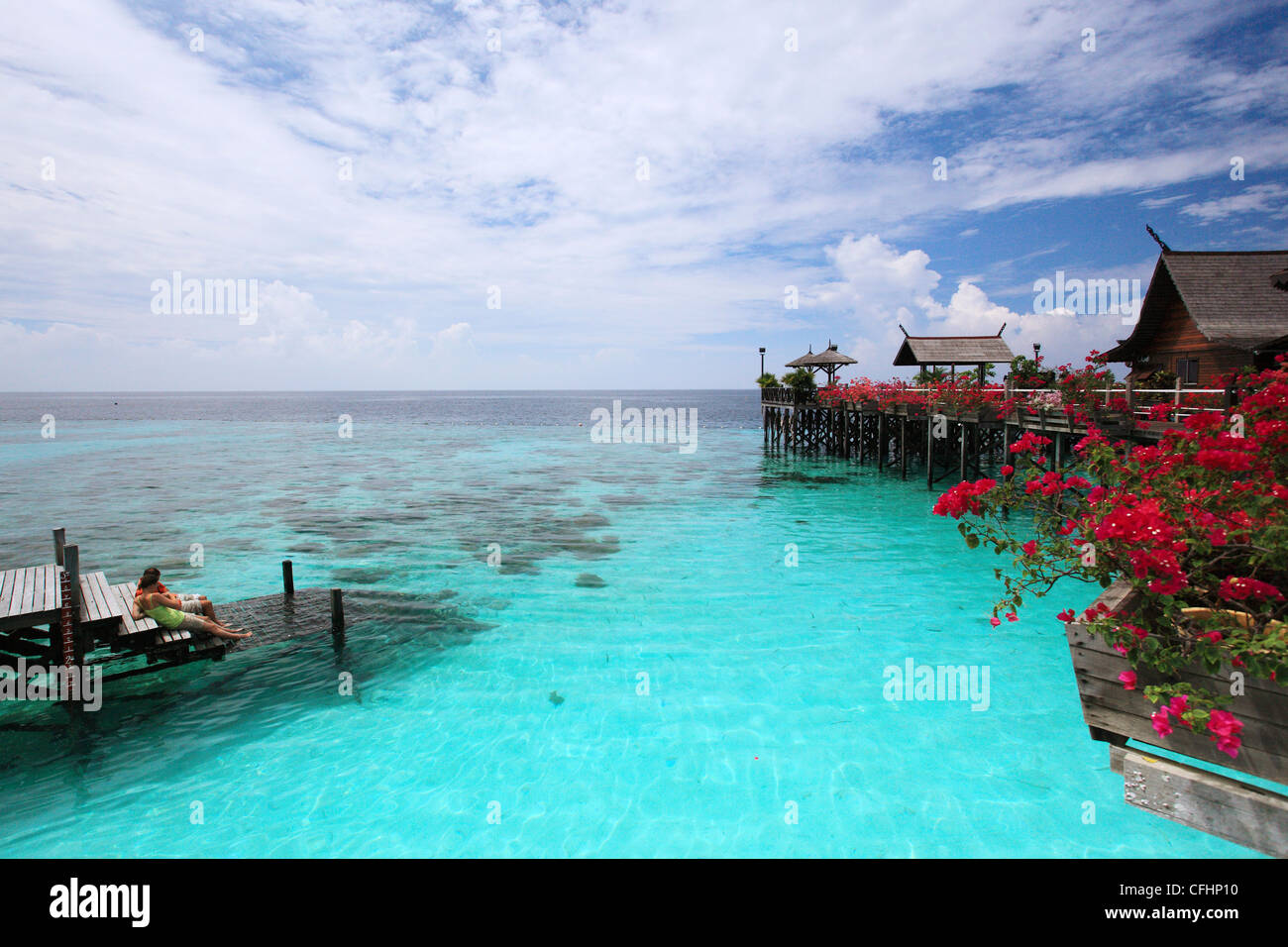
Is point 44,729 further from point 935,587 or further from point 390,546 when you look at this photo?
point 935,587

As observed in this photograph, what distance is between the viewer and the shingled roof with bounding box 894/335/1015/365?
3691 cm

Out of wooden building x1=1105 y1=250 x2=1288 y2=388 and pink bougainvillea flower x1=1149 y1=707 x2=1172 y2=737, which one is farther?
wooden building x1=1105 y1=250 x2=1288 y2=388

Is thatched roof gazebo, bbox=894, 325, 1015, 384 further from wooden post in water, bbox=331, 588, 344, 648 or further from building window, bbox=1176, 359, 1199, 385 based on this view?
wooden post in water, bbox=331, 588, 344, 648

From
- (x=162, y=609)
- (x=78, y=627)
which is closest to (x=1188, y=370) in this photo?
(x=162, y=609)

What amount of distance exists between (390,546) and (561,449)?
32.1m

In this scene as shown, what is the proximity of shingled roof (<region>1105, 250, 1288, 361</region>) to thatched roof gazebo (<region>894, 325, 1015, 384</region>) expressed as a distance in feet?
45.8

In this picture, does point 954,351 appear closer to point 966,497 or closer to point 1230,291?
point 1230,291

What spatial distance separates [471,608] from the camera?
13547 mm

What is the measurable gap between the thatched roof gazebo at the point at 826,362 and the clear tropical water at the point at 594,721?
24796mm

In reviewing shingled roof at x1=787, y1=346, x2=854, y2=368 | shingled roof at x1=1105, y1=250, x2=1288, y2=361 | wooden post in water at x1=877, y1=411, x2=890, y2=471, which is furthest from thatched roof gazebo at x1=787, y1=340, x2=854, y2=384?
shingled roof at x1=1105, y1=250, x2=1288, y2=361

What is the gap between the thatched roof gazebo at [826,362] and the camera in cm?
4275

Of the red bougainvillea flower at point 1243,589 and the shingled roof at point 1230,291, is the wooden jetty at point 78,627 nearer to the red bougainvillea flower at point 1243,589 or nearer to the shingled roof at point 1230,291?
the red bougainvillea flower at point 1243,589
